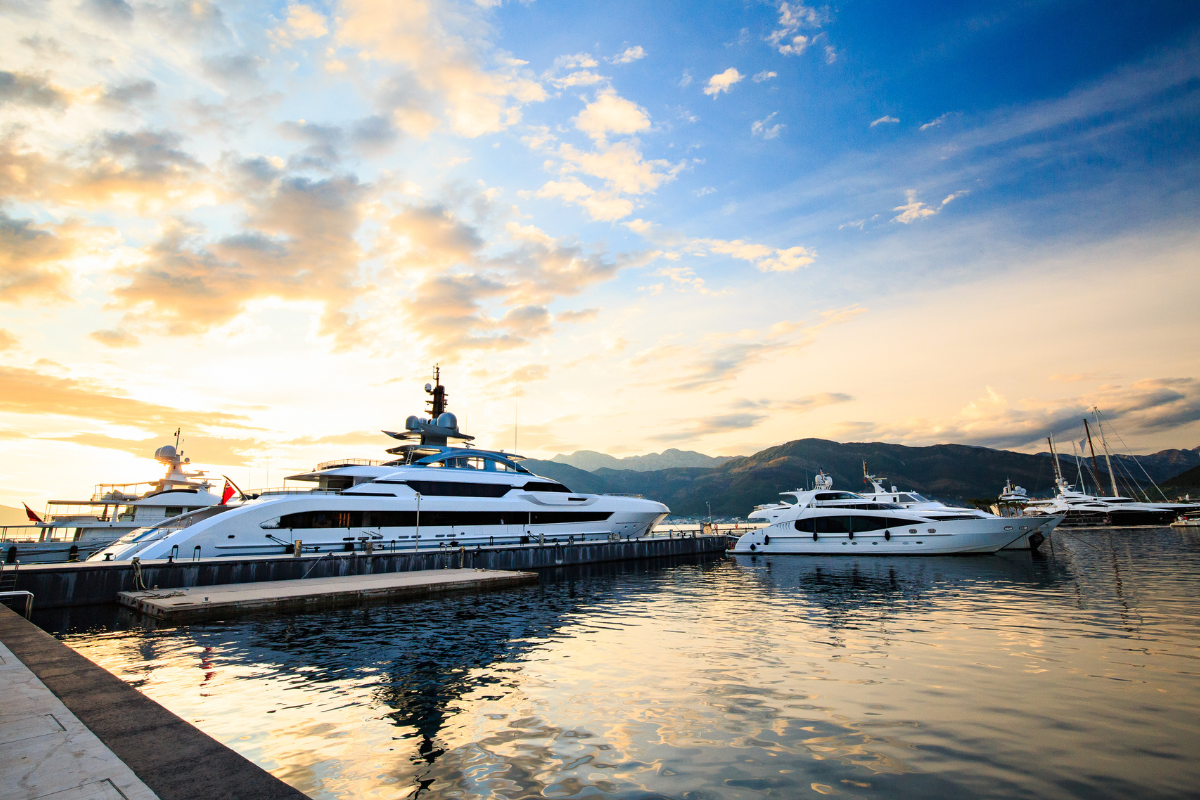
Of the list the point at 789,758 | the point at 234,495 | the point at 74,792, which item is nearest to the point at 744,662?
the point at 789,758

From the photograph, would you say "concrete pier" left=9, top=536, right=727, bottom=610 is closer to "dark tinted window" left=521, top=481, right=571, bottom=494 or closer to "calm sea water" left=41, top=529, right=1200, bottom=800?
"calm sea water" left=41, top=529, right=1200, bottom=800

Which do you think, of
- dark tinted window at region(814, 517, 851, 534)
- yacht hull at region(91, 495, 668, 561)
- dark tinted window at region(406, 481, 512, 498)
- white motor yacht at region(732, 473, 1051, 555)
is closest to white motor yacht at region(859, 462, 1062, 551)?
white motor yacht at region(732, 473, 1051, 555)

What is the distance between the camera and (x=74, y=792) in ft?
11.8

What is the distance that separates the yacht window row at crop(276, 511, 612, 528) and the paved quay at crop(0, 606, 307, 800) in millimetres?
21676

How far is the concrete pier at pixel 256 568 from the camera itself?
18.7m

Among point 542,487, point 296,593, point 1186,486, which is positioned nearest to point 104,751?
point 296,593

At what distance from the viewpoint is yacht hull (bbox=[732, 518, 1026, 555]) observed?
31734 millimetres

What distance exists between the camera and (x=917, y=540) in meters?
33.0

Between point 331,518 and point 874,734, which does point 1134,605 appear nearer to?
point 874,734

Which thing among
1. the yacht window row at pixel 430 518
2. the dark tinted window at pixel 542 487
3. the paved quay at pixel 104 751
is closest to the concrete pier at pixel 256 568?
the yacht window row at pixel 430 518

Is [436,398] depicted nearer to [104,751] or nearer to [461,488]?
[461,488]

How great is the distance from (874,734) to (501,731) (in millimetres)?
4767

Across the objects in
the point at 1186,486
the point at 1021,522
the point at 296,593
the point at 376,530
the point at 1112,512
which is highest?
the point at 376,530

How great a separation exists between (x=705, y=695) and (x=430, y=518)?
25227mm
